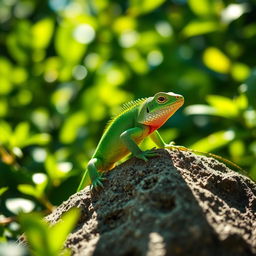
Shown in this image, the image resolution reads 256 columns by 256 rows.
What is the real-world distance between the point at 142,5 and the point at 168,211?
17.3ft

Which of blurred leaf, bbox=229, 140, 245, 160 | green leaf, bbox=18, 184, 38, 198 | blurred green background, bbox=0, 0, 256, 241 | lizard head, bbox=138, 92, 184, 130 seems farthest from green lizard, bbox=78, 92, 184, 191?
blurred green background, bbox=0, 0, 256, 241

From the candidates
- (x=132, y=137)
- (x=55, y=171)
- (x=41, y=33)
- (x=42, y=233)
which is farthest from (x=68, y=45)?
(x=42, y=233)

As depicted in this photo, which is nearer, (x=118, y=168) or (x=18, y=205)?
(x=118, y=168)

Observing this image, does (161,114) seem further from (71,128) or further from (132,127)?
(71,128)

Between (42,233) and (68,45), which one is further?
(68,45)

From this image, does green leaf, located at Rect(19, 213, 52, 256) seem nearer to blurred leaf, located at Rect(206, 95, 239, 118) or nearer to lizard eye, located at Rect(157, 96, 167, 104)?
lizard eye, located at Rect(157, 96, 167, 104)

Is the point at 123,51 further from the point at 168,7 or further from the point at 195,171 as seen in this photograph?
the point at 195,171

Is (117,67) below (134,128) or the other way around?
below

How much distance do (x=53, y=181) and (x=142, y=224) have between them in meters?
2.91

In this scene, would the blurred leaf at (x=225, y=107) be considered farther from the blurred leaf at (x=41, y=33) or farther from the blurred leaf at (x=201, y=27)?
the blurred leaf at (x=41, y=33)

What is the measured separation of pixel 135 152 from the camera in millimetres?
4387

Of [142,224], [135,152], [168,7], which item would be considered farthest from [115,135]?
[168,7]

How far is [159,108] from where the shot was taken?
4816mm

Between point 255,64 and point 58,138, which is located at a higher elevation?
point 58,138
